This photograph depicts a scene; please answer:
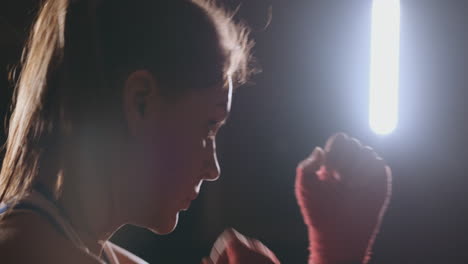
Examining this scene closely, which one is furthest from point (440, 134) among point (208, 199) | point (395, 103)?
point (208, 199)

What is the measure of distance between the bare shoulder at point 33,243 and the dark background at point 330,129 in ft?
2.40

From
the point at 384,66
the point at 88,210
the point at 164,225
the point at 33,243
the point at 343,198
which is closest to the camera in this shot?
the point at 33,243

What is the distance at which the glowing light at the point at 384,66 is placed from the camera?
1.17 m

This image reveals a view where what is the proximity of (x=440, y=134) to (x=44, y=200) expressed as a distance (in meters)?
0.92

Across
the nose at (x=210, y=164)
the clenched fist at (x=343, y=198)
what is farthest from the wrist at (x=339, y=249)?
the nose at (x=210, y=164)

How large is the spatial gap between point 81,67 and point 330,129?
71cm

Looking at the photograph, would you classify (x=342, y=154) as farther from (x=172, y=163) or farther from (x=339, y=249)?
(x=172, y=163)

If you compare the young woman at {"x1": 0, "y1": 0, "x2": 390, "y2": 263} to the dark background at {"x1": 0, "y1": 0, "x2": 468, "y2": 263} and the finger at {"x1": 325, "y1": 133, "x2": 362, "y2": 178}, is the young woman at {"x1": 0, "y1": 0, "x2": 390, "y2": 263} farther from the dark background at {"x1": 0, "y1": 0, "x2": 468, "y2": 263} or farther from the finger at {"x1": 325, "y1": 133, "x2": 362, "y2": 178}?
the dark background at {"x1": 0, "y1": 0, "x2": 468, "y2": 263}

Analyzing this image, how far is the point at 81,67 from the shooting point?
0.64 meters

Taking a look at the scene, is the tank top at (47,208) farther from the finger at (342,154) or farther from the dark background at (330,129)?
the dark background at (330,129)

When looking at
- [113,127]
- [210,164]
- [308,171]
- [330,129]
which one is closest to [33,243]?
[113,127]

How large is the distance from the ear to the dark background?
596 mm

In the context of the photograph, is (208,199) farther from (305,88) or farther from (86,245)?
(86,245)

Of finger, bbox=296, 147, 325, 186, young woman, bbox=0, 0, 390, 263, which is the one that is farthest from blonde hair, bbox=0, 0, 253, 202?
finger, bbox=296, 147, 325, 186
